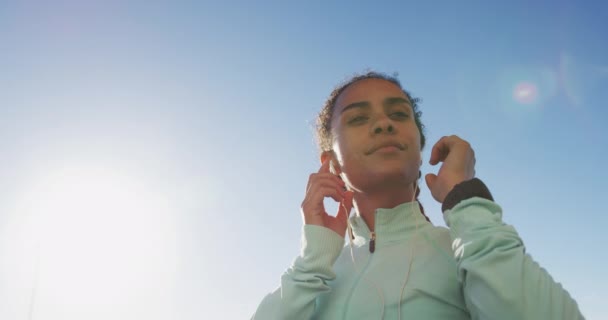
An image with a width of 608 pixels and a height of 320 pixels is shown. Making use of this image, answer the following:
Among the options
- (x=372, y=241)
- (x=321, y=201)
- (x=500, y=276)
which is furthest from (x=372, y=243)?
(x=500, y=276)

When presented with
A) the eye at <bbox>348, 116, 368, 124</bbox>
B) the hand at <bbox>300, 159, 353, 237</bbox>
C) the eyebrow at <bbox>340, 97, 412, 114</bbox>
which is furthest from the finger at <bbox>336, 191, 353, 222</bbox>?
the eyebrow at <bbox>340, 97, 412, 114</bbox>

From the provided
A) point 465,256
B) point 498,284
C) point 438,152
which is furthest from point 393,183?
point 498,284

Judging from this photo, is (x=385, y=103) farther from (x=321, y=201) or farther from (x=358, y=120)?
(x=321, y=201)

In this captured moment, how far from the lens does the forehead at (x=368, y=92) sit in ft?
10.3

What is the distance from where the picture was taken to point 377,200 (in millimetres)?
2982

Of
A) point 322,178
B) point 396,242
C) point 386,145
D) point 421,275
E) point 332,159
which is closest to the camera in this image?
point 421,275

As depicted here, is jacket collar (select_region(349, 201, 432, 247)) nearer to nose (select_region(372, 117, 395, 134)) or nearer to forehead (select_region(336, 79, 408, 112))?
nose (select_region(372, 117, 395, 134))

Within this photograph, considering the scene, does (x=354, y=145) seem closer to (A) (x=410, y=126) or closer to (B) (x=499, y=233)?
(A) (x=410, y=126)

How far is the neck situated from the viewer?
293cm

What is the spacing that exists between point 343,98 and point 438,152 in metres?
0.88

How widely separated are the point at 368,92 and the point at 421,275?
1.39 metres

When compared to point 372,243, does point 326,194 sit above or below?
above

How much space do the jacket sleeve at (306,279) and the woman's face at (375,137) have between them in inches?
20.3

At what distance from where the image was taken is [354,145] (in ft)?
9.70
